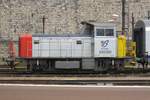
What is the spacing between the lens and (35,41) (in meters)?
31.4


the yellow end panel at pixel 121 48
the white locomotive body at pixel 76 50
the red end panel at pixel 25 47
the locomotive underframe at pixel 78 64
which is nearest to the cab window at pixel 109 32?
the white locomotive body at pixel 76 50

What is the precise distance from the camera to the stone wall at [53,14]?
178 ft

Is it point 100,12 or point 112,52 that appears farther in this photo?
point 100,12

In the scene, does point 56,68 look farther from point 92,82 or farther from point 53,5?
point 53,5

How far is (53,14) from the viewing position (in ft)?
180

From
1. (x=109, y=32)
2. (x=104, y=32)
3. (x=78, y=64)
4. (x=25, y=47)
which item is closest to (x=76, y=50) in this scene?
(x=78, y=64)

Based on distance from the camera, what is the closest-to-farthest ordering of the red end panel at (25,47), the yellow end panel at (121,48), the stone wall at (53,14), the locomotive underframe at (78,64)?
the locomotive underframe at (78,64)
the yellow end panel at (121,48)
the red end panel at (25,47)
the stone wall at (53,14)

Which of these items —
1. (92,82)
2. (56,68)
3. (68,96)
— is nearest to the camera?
(68,96)

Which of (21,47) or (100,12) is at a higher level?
(100,12)

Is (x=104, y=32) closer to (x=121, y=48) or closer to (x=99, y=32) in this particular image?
(x=99, y=32)

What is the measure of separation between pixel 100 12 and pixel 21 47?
2496cm

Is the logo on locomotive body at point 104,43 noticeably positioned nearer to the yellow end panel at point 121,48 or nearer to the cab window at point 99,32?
the cab window at point 99,32

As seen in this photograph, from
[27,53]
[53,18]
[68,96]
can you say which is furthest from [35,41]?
[53,18]

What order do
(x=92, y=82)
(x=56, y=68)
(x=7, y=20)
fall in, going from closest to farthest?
(x=92, y=82)
(x=56, y=68)
(x=7, y=20)
